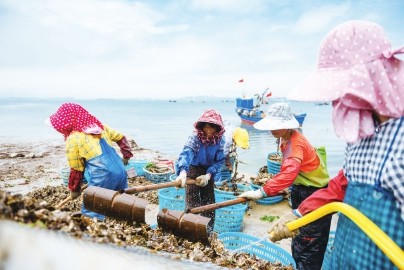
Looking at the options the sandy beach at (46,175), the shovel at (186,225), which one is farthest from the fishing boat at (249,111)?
the shovel at (186,225)

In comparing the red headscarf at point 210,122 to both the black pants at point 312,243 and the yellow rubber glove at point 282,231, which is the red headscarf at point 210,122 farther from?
the yellow rubber glove at point 282,231

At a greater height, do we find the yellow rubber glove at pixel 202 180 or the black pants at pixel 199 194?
the yellow rubber glove at pixel 202 180

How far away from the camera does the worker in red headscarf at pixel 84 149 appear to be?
12.7 ft

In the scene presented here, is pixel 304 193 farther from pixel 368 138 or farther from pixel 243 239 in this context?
pixel 368 138

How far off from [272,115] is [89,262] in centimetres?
350

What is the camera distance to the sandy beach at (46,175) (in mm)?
7055

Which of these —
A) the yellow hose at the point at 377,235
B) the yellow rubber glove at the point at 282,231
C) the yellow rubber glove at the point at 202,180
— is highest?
the yellow hose at the point at 377,235

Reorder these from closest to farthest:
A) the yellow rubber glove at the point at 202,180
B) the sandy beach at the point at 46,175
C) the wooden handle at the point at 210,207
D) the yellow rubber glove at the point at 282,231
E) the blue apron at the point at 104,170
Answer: the yellow rubber glove at the point at 282,231 < the wooden handle at the point at 210,207 < the blue apron at the point at 104,170 < the yellow rubber glove at the point at 202,180 < the sandy beach at the point at 46,175

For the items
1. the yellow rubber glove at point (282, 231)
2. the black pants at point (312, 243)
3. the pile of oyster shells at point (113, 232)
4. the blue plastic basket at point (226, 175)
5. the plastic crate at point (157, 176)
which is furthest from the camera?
the plastic crate at point (157, 176)

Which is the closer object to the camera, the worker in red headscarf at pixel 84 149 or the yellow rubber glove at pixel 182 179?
the worker in red headscarf at pixel 84 149

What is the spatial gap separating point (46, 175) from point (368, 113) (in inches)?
461

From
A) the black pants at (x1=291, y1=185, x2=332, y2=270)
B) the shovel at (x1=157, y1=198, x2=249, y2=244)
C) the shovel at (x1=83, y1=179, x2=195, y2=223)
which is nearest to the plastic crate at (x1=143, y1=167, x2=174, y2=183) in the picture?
the black pants at (x1=291, y1=185, x2=332, y2=270)

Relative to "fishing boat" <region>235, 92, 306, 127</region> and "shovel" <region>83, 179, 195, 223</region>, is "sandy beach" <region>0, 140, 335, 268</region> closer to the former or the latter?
"shovel" <region>83, 179, 195, 223</region>

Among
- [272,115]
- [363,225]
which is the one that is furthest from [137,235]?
[272,115]
